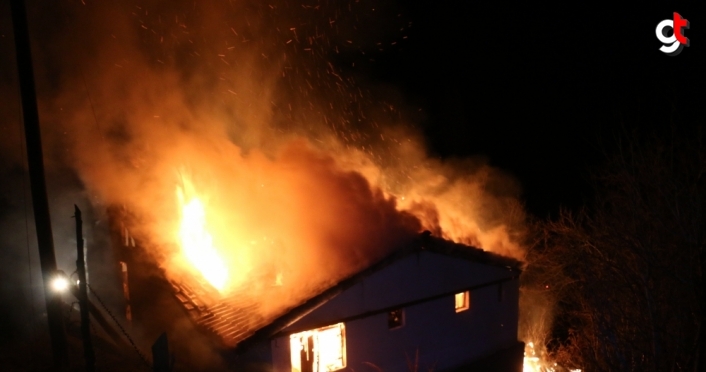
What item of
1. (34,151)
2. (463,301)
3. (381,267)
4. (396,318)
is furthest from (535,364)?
(34,151)

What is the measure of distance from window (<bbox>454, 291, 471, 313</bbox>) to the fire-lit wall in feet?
0.42

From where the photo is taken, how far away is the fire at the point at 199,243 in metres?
14.2

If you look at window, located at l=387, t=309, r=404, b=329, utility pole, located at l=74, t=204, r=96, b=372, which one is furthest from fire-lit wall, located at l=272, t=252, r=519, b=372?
utility pole, located at l=74, t=204, r=96, b=372

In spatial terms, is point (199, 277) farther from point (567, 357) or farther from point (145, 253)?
point (567, 357)

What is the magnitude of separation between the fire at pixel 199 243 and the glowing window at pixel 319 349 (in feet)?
12.7

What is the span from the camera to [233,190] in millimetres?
15680

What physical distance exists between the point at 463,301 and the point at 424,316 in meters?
1.92

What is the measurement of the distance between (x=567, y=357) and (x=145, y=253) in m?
17.2

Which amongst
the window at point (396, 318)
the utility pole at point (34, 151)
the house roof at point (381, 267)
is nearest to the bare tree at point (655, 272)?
the house roof at point (381, 267)

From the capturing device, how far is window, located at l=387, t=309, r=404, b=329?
1209 centimetres

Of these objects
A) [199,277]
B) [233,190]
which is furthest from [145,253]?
[233,190]

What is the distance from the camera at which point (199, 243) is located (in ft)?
48.3

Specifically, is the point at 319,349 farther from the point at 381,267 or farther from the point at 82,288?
the point at 82,288

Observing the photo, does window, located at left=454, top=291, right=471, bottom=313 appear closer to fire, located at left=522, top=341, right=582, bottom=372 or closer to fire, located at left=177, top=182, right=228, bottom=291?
fire, located at left=522, top=341, right=582, bottom=372
